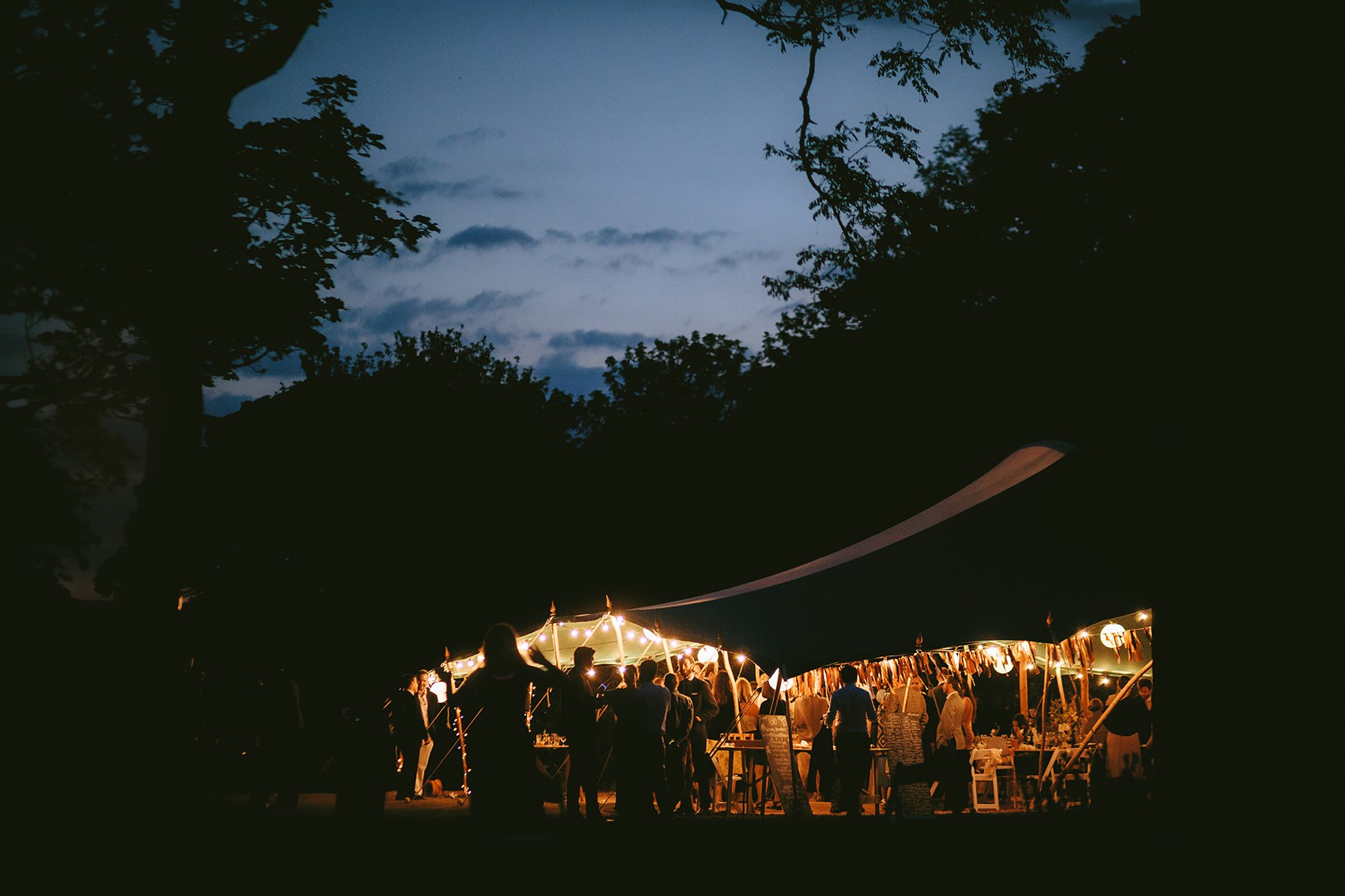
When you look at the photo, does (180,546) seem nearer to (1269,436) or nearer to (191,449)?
(191,449)

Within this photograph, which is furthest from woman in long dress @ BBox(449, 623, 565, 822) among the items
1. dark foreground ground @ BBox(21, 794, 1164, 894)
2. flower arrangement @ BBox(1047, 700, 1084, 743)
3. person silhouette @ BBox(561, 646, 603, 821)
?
flower arrangement @ BBox(1047, 700, 1084, 743)

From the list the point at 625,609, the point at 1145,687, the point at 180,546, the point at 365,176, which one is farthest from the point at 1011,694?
the point at 180,546

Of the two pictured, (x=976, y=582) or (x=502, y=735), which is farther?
(x=976, y=582)

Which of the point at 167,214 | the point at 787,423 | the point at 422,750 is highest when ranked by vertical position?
the point at 787,423

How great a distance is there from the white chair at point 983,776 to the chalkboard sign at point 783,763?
279 cm

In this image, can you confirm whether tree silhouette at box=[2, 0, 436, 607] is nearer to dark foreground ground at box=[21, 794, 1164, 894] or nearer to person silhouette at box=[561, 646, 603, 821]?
dark foreground ground at box=[21, 794, 1164, 894]

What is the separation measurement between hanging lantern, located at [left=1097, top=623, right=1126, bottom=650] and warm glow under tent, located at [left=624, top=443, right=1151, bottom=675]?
278 cm

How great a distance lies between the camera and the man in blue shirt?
13.5 metres

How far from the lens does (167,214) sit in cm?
866

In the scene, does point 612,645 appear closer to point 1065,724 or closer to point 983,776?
point 983,776

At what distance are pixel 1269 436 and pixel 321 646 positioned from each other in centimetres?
3108

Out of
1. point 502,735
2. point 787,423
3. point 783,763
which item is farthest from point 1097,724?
point 787,423

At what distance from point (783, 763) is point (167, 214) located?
28.3 ft

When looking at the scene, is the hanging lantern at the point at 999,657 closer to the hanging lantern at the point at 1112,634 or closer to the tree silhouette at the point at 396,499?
the hanging lantern at the point at 1112,634
